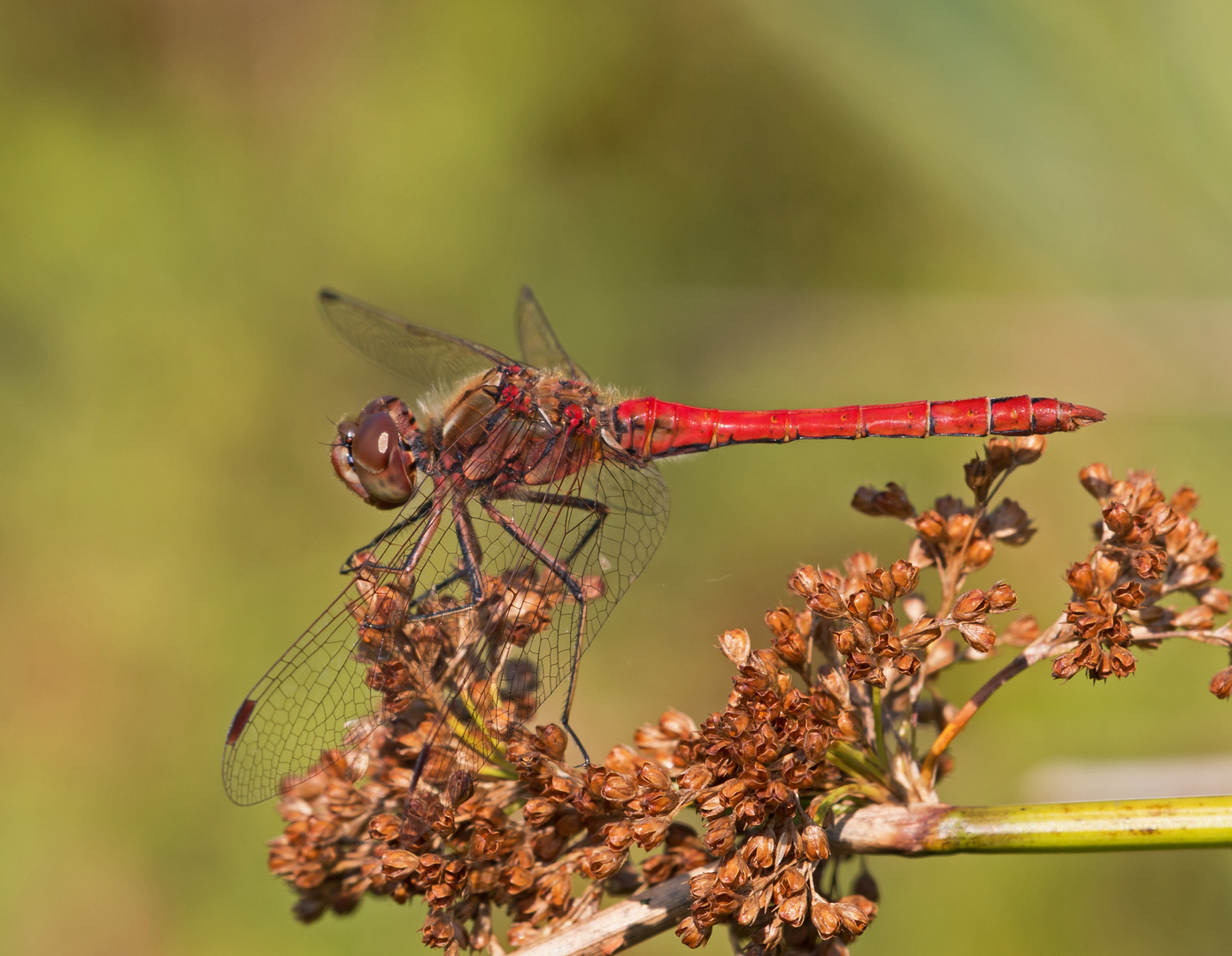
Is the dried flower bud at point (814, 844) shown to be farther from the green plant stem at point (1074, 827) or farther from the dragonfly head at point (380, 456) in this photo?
the dragonfly head at point (380, 456)

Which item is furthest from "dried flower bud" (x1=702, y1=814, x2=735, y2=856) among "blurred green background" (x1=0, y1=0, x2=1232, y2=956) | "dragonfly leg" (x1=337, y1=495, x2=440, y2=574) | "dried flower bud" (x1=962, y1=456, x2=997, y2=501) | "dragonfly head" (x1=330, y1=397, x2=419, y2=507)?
"blurred green background" (x1=0, y1=0, x2=1232, y2=956)

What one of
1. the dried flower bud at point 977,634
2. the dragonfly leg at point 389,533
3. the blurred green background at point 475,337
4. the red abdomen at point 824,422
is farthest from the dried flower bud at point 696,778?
the blurred green background at point 475,337

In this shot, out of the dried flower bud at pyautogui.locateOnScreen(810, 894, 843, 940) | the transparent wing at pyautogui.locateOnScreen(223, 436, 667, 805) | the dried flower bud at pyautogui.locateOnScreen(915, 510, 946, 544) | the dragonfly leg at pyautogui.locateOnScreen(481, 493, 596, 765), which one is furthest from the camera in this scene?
the dragonfly leg at pyautogui.locateOnScreen(481, 493, 596, 765)

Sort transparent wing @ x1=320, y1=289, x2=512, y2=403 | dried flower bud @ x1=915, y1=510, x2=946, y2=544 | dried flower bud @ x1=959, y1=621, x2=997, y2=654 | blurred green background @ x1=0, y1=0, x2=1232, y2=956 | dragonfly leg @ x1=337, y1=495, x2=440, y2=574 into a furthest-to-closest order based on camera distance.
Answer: blurred green background @ x1=0, y1=0, x2=1232, y2=956, transparent wing @ x1=320, y1=289, x2=512, y2=403, dragonfly leg @ x1=337, y1=495, x2=440, y2=574, dried flower bud @ x1=915, y1=510, x2=946, y2=544, dried flower bud @ x1=959, y1=621, x2=997, y2=654

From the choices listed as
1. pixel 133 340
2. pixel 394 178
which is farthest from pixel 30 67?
pixel 394 178

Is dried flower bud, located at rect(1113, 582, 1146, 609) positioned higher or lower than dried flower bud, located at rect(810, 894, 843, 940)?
higher

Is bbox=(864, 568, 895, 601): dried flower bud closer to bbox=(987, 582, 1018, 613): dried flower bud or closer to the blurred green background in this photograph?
bbox=(987, 582, 1018, 613): dried flower bud

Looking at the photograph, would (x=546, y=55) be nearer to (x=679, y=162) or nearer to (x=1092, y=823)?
(x=679, y=162)
